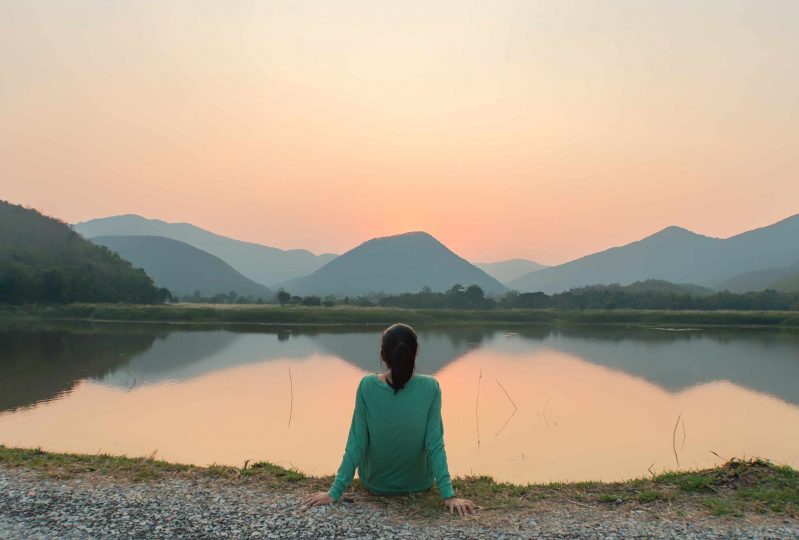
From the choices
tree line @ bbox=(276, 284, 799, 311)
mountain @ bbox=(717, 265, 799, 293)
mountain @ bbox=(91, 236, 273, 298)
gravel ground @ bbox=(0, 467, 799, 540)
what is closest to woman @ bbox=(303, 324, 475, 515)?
gravel ground @ bbox=(0, 467, 799, 540)

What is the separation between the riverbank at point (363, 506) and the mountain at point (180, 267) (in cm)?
15208

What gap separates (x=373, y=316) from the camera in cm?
5909

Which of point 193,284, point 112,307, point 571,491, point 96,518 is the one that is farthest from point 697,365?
point 193,284

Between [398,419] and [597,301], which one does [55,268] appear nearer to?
[398,419]

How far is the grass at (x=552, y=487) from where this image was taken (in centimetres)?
537

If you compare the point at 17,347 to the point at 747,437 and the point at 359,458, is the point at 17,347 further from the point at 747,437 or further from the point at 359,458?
the point at 747,437

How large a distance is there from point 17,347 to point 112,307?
102 ft

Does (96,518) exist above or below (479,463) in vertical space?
above

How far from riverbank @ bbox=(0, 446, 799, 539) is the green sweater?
0.40 m

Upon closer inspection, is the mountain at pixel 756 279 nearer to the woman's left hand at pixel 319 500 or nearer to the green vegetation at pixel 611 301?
the green vegetation at pixel 611 301

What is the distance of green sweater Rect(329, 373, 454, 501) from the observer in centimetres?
479

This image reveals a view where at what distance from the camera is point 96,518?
5055 mm

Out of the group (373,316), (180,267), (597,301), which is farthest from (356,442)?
(180,267)

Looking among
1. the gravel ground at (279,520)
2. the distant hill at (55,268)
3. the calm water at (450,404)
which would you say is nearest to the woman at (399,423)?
the gravel ground at (279,520)
